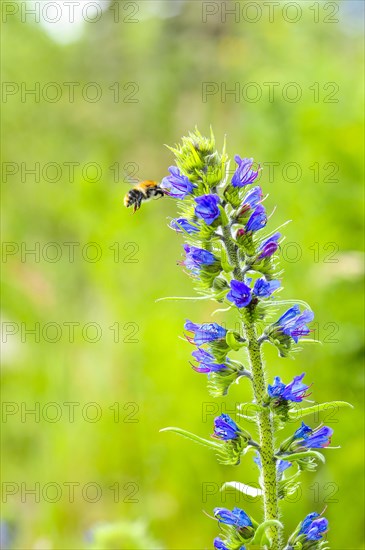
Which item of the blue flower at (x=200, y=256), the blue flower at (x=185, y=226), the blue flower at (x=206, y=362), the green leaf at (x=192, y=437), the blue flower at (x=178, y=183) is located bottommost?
the green leaf at (x=192, y=437)

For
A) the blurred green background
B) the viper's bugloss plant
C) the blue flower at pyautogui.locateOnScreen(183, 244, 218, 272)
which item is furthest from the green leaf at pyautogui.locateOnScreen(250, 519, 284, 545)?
the blurred green background

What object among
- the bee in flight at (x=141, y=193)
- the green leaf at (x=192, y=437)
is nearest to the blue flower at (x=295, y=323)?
the green leaf at (x=192, y=437)

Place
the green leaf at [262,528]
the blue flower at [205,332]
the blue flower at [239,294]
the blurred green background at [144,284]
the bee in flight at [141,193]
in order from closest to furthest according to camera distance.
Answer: the green leaf at [262,528]
the blue flower at [239,294]
the blue flower at [205,332]
the bee in flight at [141,193]
the blurred green background at [144,284]

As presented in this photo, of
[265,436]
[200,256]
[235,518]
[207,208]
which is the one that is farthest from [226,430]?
[207,208]

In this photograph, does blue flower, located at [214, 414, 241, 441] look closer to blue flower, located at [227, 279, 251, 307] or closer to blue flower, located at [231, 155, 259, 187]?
blue flower, located at [227, 279, 251, 307]

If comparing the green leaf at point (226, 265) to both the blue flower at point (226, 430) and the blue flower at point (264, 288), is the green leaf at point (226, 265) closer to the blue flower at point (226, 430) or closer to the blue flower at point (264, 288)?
the blue flower at point (264, 288)

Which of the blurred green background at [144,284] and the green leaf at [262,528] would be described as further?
the blurred green background at [144,284]

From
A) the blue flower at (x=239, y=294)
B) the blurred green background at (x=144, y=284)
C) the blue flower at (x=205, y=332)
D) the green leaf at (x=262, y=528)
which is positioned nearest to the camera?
the green leaf at (x=262, y=528)

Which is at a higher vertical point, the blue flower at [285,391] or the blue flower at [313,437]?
the blue flower at [285,391]

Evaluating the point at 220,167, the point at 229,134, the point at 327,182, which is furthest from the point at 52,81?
the point at 220,167
